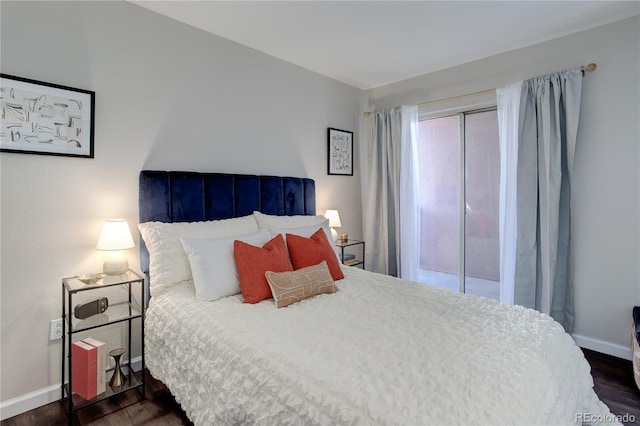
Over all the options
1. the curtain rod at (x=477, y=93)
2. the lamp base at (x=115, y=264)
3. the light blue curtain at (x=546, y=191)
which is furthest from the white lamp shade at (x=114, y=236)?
the light blue curtain at (x=546, y=191)

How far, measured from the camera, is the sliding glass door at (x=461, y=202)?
339 centimetres

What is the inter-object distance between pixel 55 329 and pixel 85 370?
0.37 m

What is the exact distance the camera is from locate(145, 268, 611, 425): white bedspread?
1.06 meters

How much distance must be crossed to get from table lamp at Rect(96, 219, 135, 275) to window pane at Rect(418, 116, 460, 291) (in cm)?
298

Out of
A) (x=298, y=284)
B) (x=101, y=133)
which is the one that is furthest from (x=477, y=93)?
(x=101, y=133)

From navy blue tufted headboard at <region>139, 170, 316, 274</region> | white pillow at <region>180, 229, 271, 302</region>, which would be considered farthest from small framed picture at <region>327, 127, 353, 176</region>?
white pillow at <region>180, 229, 271, 302</region>

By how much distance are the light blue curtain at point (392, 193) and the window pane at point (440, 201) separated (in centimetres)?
19

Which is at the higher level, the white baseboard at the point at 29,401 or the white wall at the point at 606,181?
the white wall at the point at 606,181

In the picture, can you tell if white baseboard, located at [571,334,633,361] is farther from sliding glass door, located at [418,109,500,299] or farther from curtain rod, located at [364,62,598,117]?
curtain rod, located at [364,62,598,117]

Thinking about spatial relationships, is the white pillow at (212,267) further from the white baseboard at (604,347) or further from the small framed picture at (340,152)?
the white baseboard at (604,347)

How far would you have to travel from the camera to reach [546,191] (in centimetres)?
278

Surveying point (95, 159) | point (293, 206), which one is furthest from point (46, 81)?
point (293, 206)

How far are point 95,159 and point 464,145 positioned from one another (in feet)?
10.8

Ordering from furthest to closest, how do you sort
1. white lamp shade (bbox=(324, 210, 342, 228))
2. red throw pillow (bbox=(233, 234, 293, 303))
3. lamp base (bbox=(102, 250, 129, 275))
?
1. white lamp shade (bbox=(324, 210, 342, 228))
2. lamp base (bbox=(102, 250, 129, 275))
3. red throw pillow (bbox=(233, 234, 293, 303))
